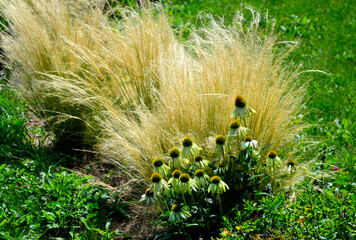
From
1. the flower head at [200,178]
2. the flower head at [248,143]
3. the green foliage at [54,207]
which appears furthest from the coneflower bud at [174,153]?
the green foliage at [54,207]

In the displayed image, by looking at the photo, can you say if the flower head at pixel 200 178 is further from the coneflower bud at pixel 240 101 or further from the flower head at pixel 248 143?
the coneflower bud at pixel 240 101

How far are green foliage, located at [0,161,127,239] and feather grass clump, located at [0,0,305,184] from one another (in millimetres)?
356

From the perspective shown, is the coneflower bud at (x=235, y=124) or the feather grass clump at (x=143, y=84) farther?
the feather grass clump at (x=143, y=84)

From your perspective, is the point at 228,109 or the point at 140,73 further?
the point at 140,73

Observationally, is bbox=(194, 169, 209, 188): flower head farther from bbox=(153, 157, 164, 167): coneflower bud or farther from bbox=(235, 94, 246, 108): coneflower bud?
bbox=(235, 94, 246, 108): coneflower bud

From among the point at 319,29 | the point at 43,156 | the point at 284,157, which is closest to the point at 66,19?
the point at 43,156

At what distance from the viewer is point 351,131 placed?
3516mm

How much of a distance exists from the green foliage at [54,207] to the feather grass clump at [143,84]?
14.0 inches

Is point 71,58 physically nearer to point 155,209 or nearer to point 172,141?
point 172,141

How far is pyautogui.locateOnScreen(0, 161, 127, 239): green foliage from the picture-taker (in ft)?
→ 7.77

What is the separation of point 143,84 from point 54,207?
138 cm

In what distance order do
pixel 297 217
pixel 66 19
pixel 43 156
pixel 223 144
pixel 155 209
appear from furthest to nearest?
1. pixel 66 19
2. pixel 43 156
3. pixel 155 209
4. pixel 223 144
5. pixel 297 217

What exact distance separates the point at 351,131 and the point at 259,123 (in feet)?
4.51

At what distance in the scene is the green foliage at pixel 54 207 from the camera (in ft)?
7.77
